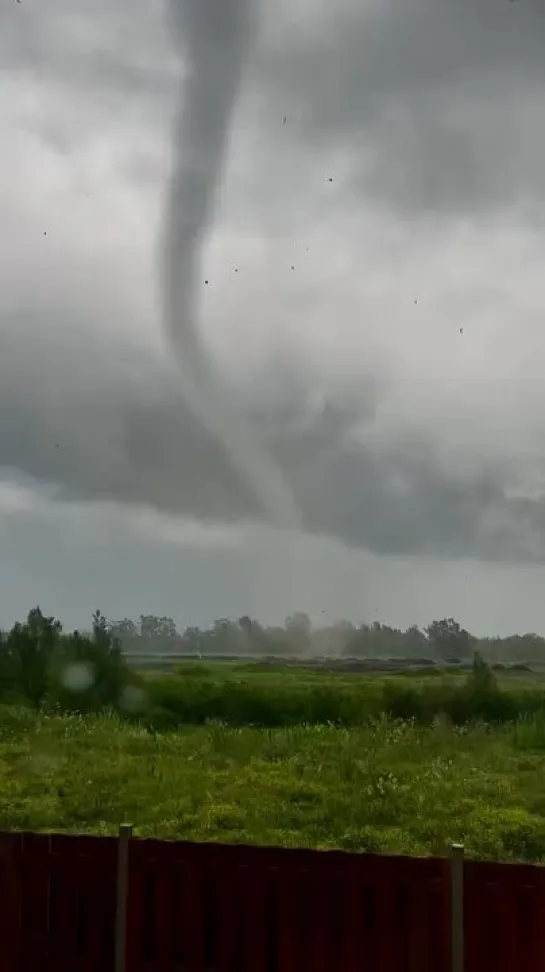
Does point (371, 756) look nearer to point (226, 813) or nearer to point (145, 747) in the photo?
point (226, 813)

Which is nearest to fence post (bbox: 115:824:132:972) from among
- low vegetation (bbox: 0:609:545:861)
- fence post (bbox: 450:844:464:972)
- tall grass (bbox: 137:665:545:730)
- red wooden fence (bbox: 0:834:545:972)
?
red wooden fence (bbox: 0:834:545:972)

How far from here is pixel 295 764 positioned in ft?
15.2

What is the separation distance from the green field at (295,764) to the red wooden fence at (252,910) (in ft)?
4.39

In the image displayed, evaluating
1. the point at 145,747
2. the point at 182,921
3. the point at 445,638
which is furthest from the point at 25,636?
the point at 182,921

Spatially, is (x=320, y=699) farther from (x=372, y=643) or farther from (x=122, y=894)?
(x=122, y=894)

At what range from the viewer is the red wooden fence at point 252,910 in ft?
9.14

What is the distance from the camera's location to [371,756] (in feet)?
15.1

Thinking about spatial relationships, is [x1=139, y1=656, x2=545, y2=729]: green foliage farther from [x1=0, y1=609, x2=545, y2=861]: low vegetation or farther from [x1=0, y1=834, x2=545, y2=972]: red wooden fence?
[x1=0, y1=834, x2=545, y2=972]: red wooden fence

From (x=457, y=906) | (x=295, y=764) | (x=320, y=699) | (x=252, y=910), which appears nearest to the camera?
(x=457, y=906)

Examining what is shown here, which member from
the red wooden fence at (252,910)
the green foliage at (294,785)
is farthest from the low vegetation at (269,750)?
the red wooden fence at (252,910)

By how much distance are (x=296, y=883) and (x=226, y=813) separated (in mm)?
1582

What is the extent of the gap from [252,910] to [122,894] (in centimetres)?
39

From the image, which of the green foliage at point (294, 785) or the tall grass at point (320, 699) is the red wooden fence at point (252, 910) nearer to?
the green foliage at point (294, 785)

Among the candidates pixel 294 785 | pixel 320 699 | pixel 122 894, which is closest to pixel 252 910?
pixel 122 894
